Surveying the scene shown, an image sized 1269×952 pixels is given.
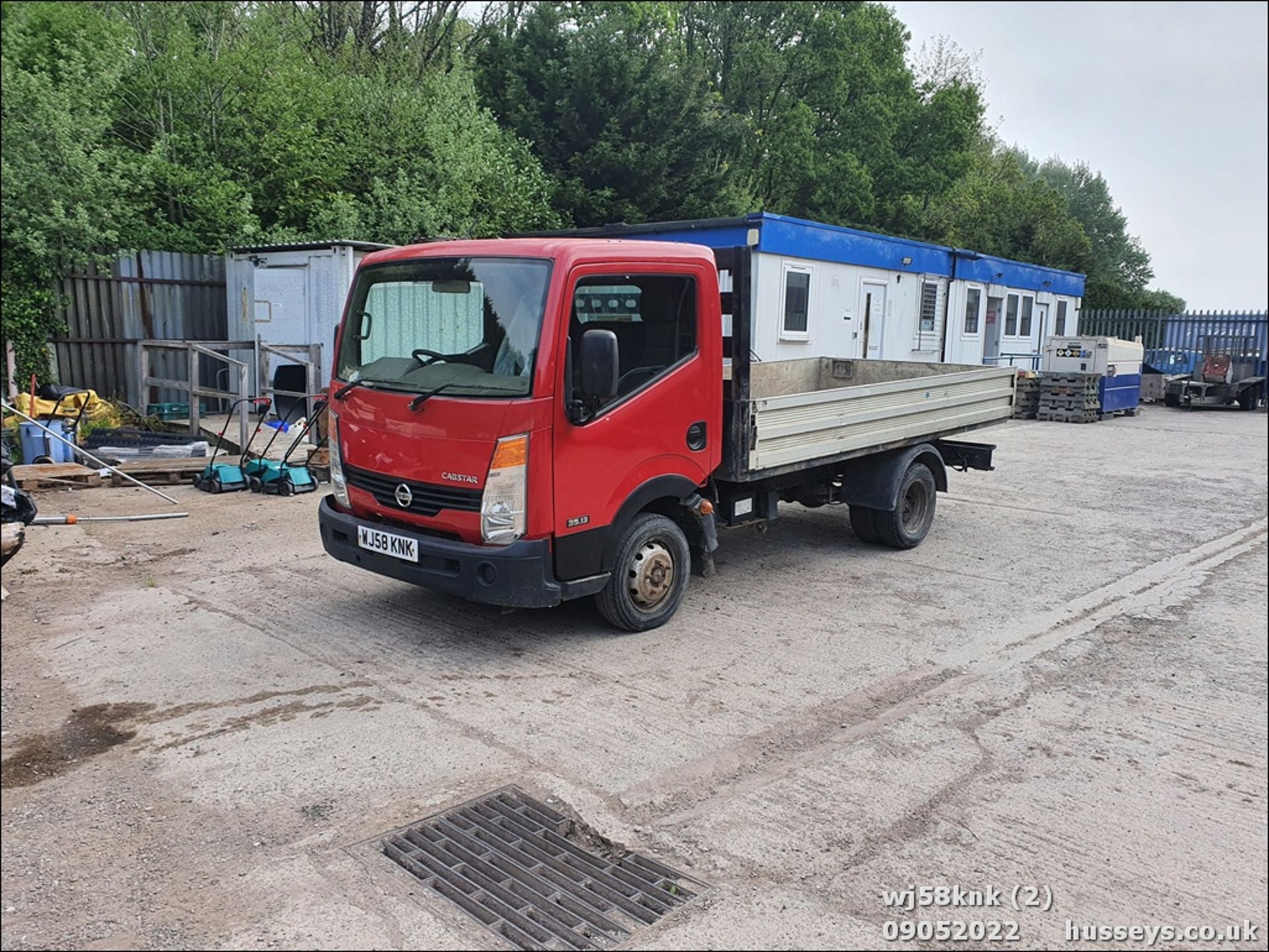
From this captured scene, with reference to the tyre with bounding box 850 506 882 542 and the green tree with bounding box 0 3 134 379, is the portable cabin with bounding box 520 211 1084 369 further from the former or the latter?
the green tree with bounding box 0 3 134 379

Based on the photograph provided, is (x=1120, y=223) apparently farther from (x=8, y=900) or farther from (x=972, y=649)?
(x=8, y=900)

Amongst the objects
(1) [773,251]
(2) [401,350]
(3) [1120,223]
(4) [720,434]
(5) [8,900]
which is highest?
(3) [1120,223]

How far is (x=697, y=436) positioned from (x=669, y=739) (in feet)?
7.05

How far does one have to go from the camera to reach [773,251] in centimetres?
1415

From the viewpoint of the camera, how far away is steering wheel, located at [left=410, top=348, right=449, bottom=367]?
5.46 m

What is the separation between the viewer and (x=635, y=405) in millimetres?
5574

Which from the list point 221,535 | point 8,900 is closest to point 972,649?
point 8,900

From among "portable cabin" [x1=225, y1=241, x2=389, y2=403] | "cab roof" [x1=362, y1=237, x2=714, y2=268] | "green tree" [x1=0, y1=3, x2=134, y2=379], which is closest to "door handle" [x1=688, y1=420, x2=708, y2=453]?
"cab roof" [x1=362, y1=237, x2=714, y2=268]

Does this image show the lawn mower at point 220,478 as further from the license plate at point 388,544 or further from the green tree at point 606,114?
the green tree at point 606,114

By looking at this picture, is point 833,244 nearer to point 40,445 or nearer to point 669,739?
point 40,445

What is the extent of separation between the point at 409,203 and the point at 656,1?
1808 centimetres

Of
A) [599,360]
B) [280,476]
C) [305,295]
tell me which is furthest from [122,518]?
[305,295]

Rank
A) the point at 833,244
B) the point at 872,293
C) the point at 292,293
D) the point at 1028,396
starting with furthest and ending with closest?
1. the point at 1028,396
2. the point at 872,293
3. the point at 833,244
4. the point at 292,293

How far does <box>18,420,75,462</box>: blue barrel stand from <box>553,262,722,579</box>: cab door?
25.1 ft
